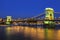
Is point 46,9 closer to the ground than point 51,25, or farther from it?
farther from it

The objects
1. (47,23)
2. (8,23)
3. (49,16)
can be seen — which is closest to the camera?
(47,23)

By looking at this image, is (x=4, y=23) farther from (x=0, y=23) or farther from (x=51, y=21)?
(x=51, y=21)

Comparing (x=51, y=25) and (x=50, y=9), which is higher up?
(x=50, y=9)

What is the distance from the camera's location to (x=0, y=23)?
55.3m

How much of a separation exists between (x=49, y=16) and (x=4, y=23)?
16494mm

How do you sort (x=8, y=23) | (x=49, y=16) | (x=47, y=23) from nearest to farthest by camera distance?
(x=47, y=23)
(x=49, y=16)
(x=8, y=23)

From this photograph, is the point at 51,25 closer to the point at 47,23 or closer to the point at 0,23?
the point at 47,23

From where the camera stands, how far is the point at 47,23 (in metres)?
38.0

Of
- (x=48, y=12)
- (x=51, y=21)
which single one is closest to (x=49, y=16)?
(x=48, y=12)

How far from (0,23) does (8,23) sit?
281cm

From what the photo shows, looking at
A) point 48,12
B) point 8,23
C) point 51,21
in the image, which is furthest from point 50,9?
point 8,23

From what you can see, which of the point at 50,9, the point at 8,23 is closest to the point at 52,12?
the point at 50,9

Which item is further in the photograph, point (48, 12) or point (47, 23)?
point (48, 12)

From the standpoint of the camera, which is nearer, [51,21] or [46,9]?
[51,21]
